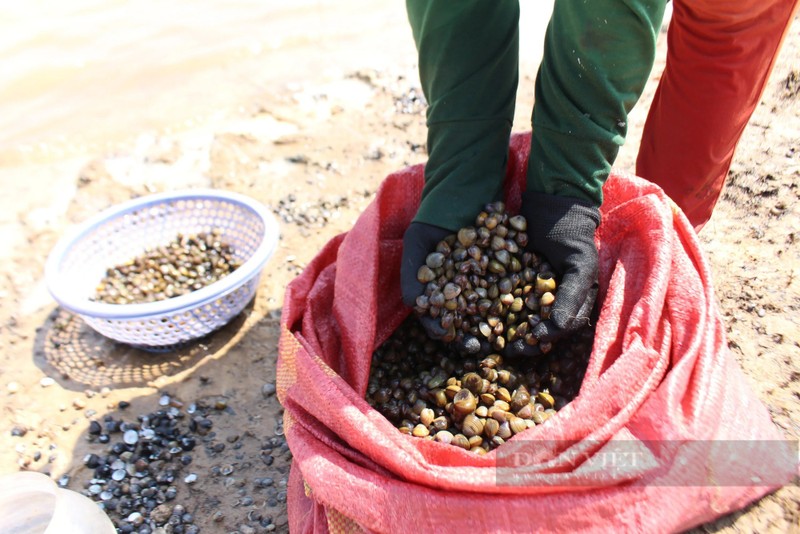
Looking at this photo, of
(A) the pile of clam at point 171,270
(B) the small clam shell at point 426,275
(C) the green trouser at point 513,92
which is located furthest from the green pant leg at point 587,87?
(A) the pile of clam at point 171,270

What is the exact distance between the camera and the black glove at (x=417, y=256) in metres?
2.17

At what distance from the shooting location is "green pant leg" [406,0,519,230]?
218 cm

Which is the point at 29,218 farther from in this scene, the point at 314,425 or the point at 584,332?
the point at 584,332

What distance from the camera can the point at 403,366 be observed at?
7.66ft

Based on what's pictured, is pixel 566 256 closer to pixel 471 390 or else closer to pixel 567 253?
pixel 567 253

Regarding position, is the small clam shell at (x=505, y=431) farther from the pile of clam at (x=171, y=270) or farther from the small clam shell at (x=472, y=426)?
the pile of clam at (x=171, y=270)

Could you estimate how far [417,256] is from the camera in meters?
2.21

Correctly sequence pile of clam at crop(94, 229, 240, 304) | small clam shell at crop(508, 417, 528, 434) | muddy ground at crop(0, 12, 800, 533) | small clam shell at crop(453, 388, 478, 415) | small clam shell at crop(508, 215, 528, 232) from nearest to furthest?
small clam shell at crop(508, 417, 528, 434), small clam shell at crop(453, 388, 478, 415), small clam shell at crop(508, 215, 528, 232), muddy ground at crop(0, 12, 800, 533), pile of clam at crop(94, 229, 240, 304)

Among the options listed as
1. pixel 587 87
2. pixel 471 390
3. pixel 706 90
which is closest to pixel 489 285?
pixel 471 390

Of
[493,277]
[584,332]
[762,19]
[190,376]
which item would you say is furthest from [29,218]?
[762,19]

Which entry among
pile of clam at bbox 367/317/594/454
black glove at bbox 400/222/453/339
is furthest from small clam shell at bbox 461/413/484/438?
black glove at bbox 400/222/453/339

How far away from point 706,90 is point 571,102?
62 centimetres

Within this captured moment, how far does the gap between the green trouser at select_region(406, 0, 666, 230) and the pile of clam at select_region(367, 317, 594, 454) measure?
0.49 metres

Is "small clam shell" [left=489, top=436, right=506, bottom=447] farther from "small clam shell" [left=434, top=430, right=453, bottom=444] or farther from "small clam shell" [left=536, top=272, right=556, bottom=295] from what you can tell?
"small clam shell" [left=536, top=272, right=556, bottom=295]
